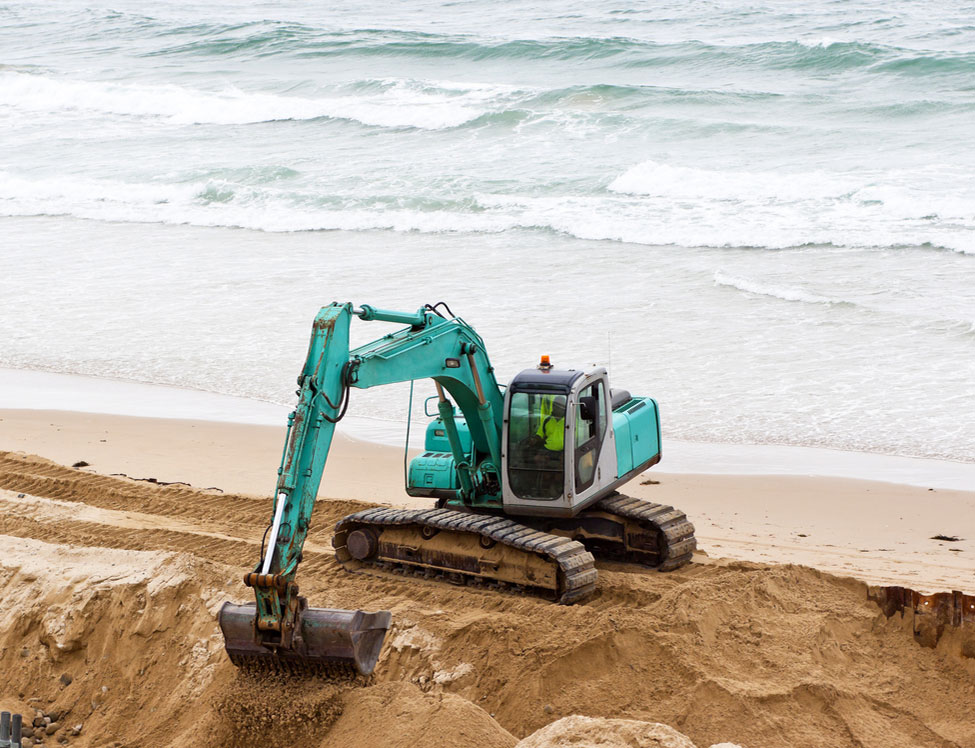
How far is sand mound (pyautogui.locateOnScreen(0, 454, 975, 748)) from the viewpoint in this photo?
23.8ft

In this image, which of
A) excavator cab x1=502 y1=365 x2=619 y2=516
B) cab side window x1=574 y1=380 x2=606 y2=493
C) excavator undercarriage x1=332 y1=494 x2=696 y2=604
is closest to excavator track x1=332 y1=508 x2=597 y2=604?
excavator undercarriage x1=332 y1=494 x2=696 y2=604

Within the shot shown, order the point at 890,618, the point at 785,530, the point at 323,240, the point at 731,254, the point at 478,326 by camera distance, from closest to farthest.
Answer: the point at 890,618 < the point at 785,530 < the point at 478,326 < the point at 731,254 < the point at 323,240

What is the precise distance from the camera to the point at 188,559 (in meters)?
9.06

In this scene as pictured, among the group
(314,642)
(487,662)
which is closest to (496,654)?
(487,662)

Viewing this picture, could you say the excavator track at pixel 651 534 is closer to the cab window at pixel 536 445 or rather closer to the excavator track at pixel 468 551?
the excavator track at pixel 468 551

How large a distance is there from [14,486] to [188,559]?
3712 millimetres

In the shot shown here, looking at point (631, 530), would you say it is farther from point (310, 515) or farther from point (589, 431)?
point (310, 515)

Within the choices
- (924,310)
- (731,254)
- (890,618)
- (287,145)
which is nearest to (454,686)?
(890,618)

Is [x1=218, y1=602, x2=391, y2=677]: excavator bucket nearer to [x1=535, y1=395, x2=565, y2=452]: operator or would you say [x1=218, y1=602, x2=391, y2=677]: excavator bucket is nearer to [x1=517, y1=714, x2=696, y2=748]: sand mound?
[x1=517, y1=714, x2=696, y2=748]: sand mound

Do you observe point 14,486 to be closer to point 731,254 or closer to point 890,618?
point 890,618

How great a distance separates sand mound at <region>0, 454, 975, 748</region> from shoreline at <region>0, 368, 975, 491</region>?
10.6 ft

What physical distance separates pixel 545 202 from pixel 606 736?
20245 millimetres

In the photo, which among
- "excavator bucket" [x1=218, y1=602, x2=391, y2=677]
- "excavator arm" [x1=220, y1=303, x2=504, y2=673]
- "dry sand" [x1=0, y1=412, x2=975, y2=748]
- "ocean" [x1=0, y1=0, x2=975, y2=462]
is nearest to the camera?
"excavator arm" [x1=220, y1=303, x2=504, y2=673]

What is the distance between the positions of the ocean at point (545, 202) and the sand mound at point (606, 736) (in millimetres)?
7597
